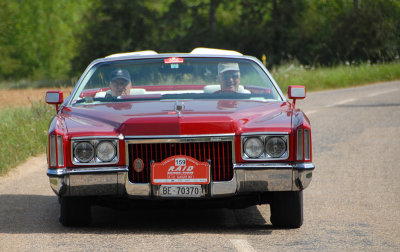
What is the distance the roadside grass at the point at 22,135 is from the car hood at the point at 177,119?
4.25 meters

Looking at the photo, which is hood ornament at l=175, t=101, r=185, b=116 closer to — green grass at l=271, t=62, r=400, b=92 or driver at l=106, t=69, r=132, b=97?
driver at l=106, t=69, r=132, b=97

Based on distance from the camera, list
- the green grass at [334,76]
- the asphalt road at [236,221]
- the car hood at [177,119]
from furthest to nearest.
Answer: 1. the green grass at [334,76]
2. the car hood at [177,119]
3. the asphalt road at [236,221]

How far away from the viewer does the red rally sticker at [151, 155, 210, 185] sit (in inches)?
221

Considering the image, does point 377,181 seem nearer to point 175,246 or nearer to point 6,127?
point 175,246

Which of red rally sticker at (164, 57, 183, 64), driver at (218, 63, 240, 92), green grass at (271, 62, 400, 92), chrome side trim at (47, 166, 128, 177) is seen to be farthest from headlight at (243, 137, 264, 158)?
green grass at (271, 62, 400, 92)

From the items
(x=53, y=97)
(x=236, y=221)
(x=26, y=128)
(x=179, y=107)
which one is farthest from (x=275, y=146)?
(x=26, y=128)

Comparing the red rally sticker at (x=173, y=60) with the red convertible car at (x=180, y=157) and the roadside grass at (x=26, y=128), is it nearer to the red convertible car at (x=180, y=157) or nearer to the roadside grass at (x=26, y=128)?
the red convertible car at (x=180, y=157)

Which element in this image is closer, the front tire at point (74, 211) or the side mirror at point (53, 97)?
the front tire at point (74, 211)

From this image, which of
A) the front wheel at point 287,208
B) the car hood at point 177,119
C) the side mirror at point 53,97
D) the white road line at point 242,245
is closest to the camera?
the white road line at point 242,245

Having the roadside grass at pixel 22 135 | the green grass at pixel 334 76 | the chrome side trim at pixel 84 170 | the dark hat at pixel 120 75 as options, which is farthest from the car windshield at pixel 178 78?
the green grass at pixel 334 76

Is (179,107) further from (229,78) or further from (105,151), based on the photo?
(229,78)

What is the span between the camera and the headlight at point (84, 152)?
5.72m

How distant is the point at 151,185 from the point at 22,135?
730cm

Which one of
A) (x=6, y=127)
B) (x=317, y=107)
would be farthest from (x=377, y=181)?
(x=317, y=107)
